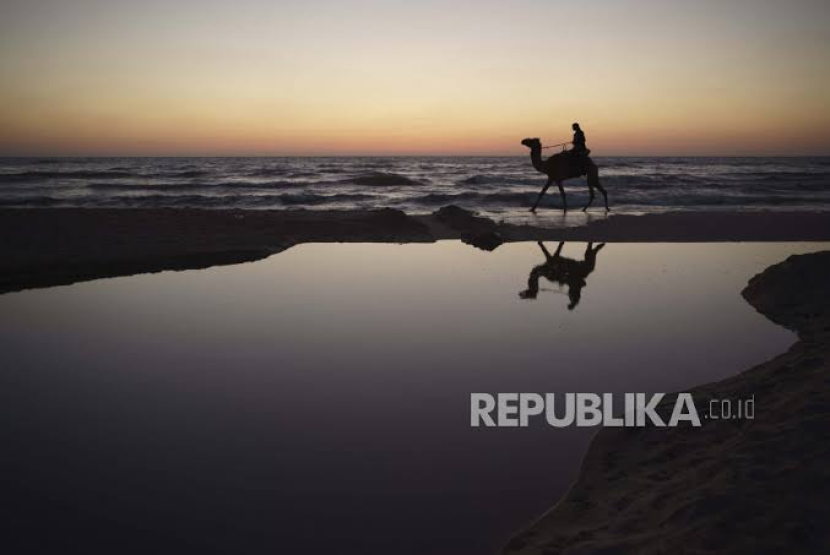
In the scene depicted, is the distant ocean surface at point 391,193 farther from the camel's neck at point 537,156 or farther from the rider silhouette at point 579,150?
the rider silhouette at point 579,150

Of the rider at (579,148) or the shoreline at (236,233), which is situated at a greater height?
the rider at (579,148)

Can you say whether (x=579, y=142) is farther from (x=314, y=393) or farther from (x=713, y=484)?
(x=713, y=484)

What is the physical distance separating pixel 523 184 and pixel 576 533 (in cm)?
3420

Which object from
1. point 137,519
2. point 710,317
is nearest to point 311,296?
point 137,519

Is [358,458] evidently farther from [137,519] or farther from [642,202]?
[642,202]

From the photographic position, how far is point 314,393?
4.22m

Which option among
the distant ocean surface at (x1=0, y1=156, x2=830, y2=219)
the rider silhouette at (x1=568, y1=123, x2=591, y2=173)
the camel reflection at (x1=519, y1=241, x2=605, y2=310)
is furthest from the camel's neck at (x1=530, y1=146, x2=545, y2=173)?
the camel reflection at (x1=519, y1=241, x2=605, y2=310)

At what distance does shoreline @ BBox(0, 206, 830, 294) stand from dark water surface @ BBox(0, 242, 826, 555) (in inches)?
62.2

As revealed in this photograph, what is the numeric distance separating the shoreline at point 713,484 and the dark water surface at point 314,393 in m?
0.20

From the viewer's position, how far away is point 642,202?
2444 centimetres

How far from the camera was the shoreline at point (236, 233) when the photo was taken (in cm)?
924

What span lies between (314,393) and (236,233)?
30.1 ft

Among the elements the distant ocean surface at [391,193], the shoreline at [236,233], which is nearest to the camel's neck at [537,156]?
the distant ocean surface at [391,193]

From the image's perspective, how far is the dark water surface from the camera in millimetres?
2787
